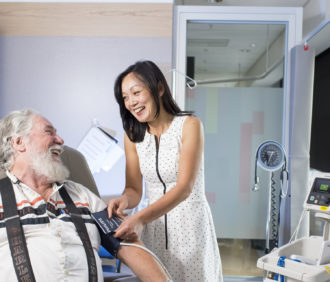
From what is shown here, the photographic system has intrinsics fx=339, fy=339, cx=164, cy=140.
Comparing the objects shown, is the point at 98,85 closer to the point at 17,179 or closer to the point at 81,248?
the point at 17,179

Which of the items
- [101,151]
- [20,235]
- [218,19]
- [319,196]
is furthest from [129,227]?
[218,19]

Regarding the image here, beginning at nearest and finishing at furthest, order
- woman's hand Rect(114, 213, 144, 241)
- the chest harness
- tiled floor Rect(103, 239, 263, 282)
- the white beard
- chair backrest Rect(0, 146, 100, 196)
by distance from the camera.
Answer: the chest harness → woman's hand Rect(114, 213, 144, 241) → the white beard → chair backrest Rect(0, 146, 100, 196) → tiled floor Rect(103, 239, 263, 282)

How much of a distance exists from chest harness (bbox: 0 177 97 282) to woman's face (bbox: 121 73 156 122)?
474 millimetres

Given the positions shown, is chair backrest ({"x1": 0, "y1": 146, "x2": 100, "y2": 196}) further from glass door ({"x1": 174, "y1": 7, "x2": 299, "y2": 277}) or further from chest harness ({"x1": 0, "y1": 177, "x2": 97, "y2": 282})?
glass door ({"x1": 174, "y1": 7, "x2": 299, "y2": 277})

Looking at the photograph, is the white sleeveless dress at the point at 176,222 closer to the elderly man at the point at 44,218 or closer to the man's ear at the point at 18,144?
the elderly man at the point at 44,218

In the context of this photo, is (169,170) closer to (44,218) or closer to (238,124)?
(44,218)

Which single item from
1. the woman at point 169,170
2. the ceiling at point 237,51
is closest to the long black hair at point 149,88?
the woman at point 169,170

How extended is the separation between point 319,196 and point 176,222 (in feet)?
2.06

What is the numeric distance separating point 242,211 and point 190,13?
1.74 m

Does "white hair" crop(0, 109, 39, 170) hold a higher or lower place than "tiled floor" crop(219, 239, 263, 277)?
higher

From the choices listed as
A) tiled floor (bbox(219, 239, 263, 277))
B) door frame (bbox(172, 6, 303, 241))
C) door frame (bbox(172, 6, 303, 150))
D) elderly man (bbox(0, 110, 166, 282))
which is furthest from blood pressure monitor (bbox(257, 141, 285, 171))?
elderly man (bbox(0, 110, 166, 282))

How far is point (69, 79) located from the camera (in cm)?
272

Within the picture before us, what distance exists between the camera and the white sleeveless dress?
1.50 metres

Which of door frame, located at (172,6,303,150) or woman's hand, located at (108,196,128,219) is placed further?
door frame, located at (172,6,303,150)
